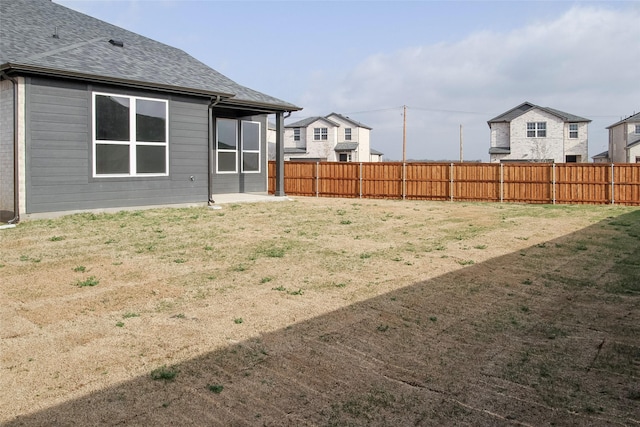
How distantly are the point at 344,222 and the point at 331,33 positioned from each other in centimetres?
893

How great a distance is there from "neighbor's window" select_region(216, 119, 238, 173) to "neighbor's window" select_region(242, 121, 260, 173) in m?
0.38

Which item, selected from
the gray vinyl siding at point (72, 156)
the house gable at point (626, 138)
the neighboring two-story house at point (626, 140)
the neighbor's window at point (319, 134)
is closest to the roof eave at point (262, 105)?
the gray vinyl siding at point (72, 156)

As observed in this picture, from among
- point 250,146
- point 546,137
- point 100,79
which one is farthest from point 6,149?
point 546,137

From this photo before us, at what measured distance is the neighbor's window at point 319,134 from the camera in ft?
173

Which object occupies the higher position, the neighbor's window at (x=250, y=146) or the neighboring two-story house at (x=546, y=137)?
the neighboring two-story house at (x=546, y=137)

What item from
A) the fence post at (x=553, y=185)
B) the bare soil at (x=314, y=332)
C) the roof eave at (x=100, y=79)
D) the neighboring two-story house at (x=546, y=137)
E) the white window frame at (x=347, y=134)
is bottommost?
the bare soil at (x=314, y=332)

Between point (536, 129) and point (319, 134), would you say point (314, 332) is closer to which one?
point (536, 129)

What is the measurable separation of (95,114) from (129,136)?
962 mm

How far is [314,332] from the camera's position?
180 inches

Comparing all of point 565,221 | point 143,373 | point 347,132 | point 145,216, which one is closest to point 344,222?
point 145,216

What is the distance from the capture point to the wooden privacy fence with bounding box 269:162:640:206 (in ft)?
62.8

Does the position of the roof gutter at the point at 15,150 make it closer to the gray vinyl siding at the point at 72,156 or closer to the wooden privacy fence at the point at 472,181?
the gray vinyl siding at the point at 72,156

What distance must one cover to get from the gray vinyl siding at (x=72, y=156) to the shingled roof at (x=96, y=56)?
0.43 metres

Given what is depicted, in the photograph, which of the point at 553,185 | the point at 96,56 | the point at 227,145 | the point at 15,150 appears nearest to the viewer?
the point at 15,150
